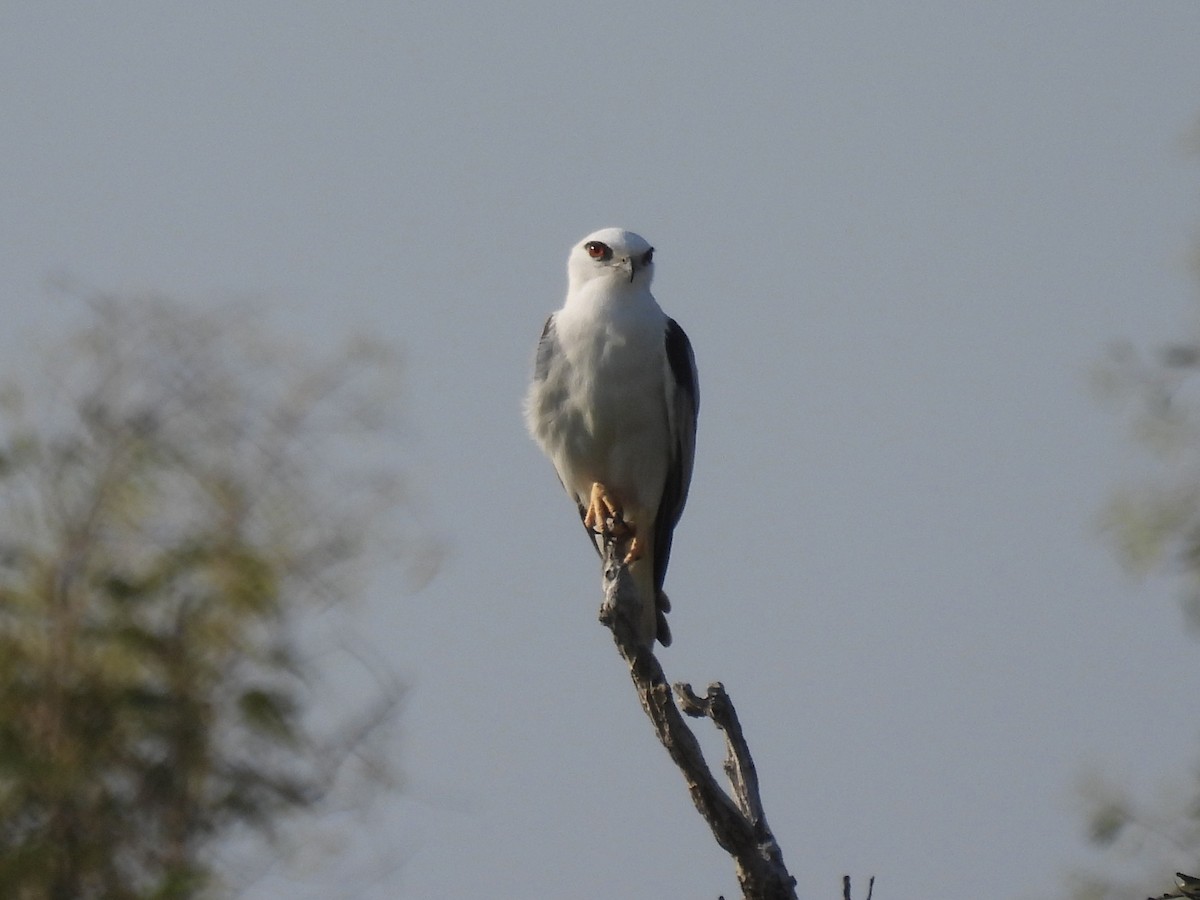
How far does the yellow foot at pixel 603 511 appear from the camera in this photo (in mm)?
7641

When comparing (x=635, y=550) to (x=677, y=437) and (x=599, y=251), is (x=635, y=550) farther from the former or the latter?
(x=599, y=251)

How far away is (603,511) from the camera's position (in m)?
7.72

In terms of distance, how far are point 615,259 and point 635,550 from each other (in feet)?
4.25

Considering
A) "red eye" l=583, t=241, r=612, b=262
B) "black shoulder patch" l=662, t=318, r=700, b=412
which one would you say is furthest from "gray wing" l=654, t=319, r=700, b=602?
"red eye" l=583, t=241, r=612, b=262

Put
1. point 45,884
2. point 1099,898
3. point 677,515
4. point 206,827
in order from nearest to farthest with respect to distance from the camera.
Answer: point 45,884, point 206,827, point 677,515, point 1099,898

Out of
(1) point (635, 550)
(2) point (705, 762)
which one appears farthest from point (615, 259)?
(2) point (705, 762)

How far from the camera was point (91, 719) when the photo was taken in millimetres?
7609

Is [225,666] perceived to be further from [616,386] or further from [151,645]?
[616,386]

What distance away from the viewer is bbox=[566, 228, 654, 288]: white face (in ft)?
25.3

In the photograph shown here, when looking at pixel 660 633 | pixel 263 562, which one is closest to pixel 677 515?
pixel 660 633

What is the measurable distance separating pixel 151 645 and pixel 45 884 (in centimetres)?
118

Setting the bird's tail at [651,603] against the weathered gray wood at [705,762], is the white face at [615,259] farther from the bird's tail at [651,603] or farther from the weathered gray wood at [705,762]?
the weathered gray wood at [705,762]

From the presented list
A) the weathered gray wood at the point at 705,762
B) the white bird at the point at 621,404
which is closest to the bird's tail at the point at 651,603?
the white bird at the point at 621,404

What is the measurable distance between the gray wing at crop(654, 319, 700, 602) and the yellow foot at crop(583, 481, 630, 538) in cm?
30
